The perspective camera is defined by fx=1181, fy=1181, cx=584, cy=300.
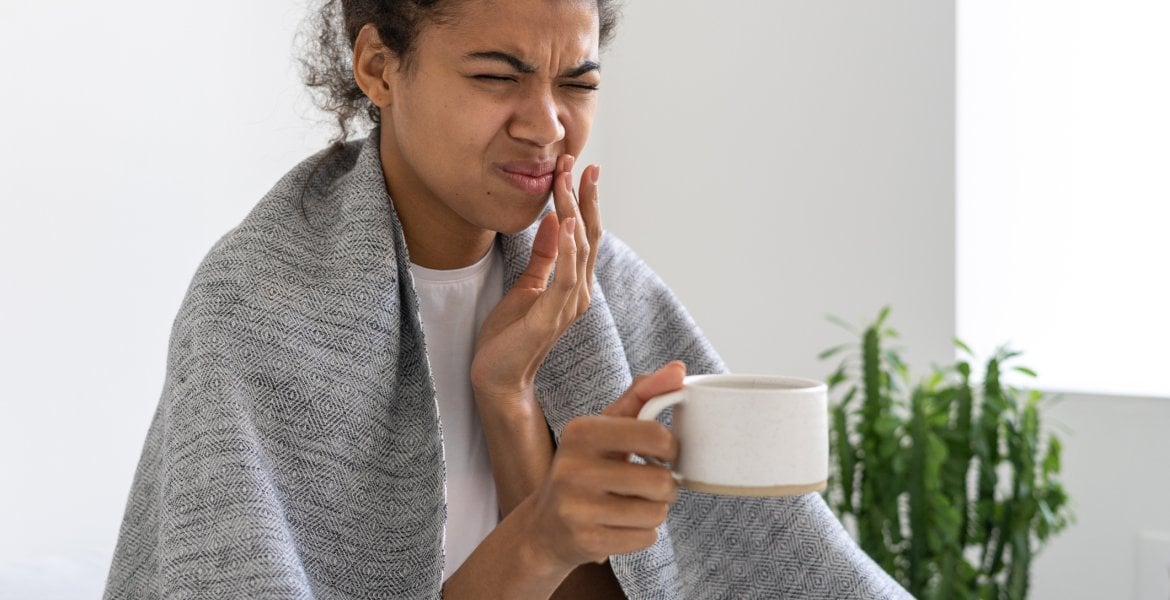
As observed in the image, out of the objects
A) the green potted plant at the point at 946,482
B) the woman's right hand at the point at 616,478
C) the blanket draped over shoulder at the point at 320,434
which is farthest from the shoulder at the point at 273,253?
the green potted plant at the point at 946,482

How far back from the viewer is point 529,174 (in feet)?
3.93

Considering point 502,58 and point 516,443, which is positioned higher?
point 502,58

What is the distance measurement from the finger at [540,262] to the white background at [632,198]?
0.65 meters

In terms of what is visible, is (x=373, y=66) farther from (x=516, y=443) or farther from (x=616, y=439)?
(x=616, y=439)

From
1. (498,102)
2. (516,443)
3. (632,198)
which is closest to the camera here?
(498,102)

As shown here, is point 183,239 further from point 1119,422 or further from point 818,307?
point 1119,422

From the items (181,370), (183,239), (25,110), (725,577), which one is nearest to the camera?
(181,370)

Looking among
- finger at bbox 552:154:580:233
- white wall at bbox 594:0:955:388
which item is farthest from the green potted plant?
finger at bbox 552:154:580:233

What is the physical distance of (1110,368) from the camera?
2.61 meters

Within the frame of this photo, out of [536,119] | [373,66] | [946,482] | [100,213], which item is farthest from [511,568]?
[946,482]

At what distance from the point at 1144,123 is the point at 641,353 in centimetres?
165

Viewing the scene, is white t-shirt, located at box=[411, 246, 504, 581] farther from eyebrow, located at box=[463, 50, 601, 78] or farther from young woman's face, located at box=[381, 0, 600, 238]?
eyebrow, located at box=[463, 50, 601, 78]

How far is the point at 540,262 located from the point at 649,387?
1.44 feet

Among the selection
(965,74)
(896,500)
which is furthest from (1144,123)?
(896,500)
